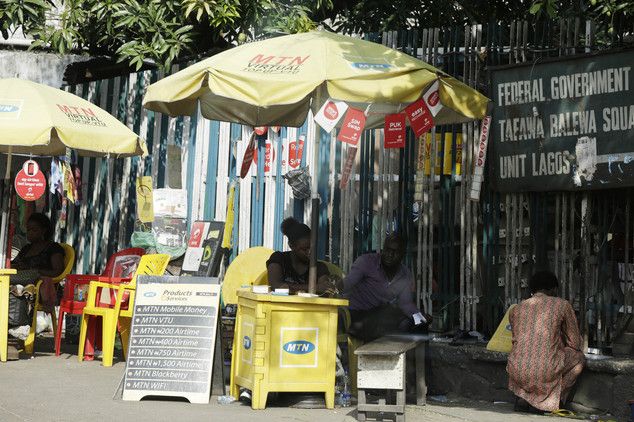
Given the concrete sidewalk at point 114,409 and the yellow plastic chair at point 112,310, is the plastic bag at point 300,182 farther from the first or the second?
the concrete sidewalk at point 114,409

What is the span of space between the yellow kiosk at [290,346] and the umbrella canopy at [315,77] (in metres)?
1.47

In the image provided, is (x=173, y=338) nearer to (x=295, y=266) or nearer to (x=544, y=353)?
(x=295, y=266)

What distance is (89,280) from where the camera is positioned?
467 inches

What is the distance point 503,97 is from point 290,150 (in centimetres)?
254

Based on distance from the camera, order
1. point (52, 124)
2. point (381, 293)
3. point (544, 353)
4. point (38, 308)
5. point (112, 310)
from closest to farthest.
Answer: point (544, 353) → point (381, 293) → point (52, 124) → point (112, 310) → point (38, 308)

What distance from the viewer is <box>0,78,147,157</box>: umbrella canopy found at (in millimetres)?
10797

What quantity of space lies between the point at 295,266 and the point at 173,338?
121 centimetres

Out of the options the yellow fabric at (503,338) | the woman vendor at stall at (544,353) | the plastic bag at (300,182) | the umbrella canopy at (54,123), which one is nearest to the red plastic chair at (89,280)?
the umbrella canopy at (54,123)

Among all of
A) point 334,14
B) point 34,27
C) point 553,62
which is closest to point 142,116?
point 34,27

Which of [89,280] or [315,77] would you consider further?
[89,280]

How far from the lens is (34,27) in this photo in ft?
43.9

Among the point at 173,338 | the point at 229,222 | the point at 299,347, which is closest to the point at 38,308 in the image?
the point at 229,222

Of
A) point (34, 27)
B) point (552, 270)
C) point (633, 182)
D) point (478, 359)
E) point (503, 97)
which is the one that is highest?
point (34, 27)

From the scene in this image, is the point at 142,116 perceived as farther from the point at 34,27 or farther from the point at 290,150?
the point at 290,150
